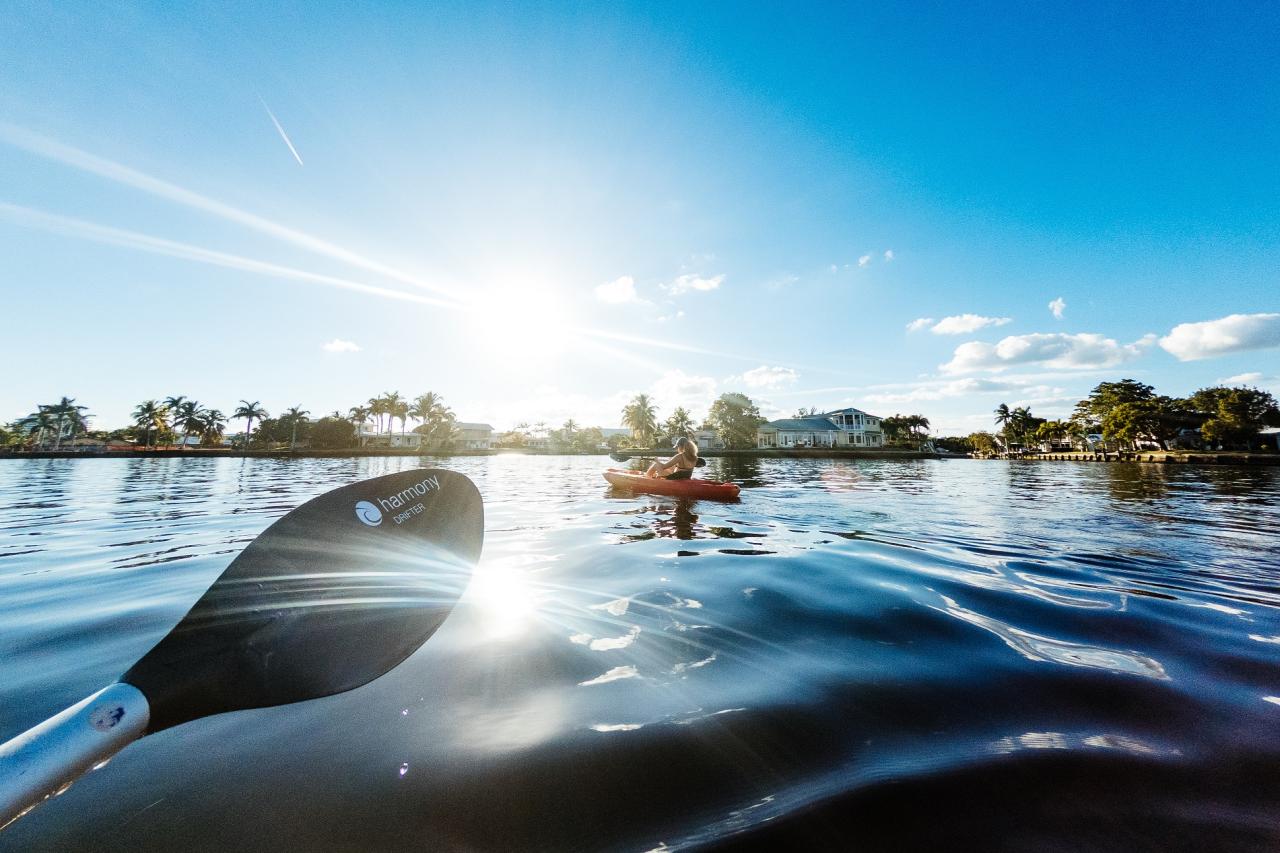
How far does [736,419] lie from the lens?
61.3m

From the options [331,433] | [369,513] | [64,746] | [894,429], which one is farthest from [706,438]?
[64,746]

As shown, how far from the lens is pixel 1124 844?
128 centimetres

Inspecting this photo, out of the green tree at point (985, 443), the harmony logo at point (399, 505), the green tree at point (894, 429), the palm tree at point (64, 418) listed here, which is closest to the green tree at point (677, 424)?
the green tree at point (894, 429)

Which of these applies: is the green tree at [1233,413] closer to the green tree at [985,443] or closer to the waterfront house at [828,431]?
the green tree at [985,443]

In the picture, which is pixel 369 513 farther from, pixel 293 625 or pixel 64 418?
pixel 64 418

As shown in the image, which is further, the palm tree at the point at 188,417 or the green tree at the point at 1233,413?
the palm tree at the point at 188,417

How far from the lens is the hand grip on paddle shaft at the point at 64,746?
0.96 meters

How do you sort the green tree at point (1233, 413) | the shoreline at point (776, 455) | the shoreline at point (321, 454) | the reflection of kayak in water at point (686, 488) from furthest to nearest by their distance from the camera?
the shoreline at point (321, 454) < the green tree at point (1233, 413) < the shoreline at point (776, 455) < the reflection of kayak in water at point (686, 488)

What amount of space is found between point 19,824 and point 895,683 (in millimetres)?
3155

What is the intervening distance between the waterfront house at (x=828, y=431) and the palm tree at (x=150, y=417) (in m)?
81.2

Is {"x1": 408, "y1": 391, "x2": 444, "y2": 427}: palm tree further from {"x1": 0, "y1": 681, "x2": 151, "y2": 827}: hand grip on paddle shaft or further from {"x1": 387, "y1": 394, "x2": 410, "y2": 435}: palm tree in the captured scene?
{"x1": 0, "y1": 681, "x2": 151, "y2": 827}: hand grip on paddle shaft

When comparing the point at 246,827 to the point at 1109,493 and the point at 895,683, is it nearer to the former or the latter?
the point at 895,683

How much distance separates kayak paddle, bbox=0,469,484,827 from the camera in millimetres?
1123

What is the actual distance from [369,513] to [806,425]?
6719cm
